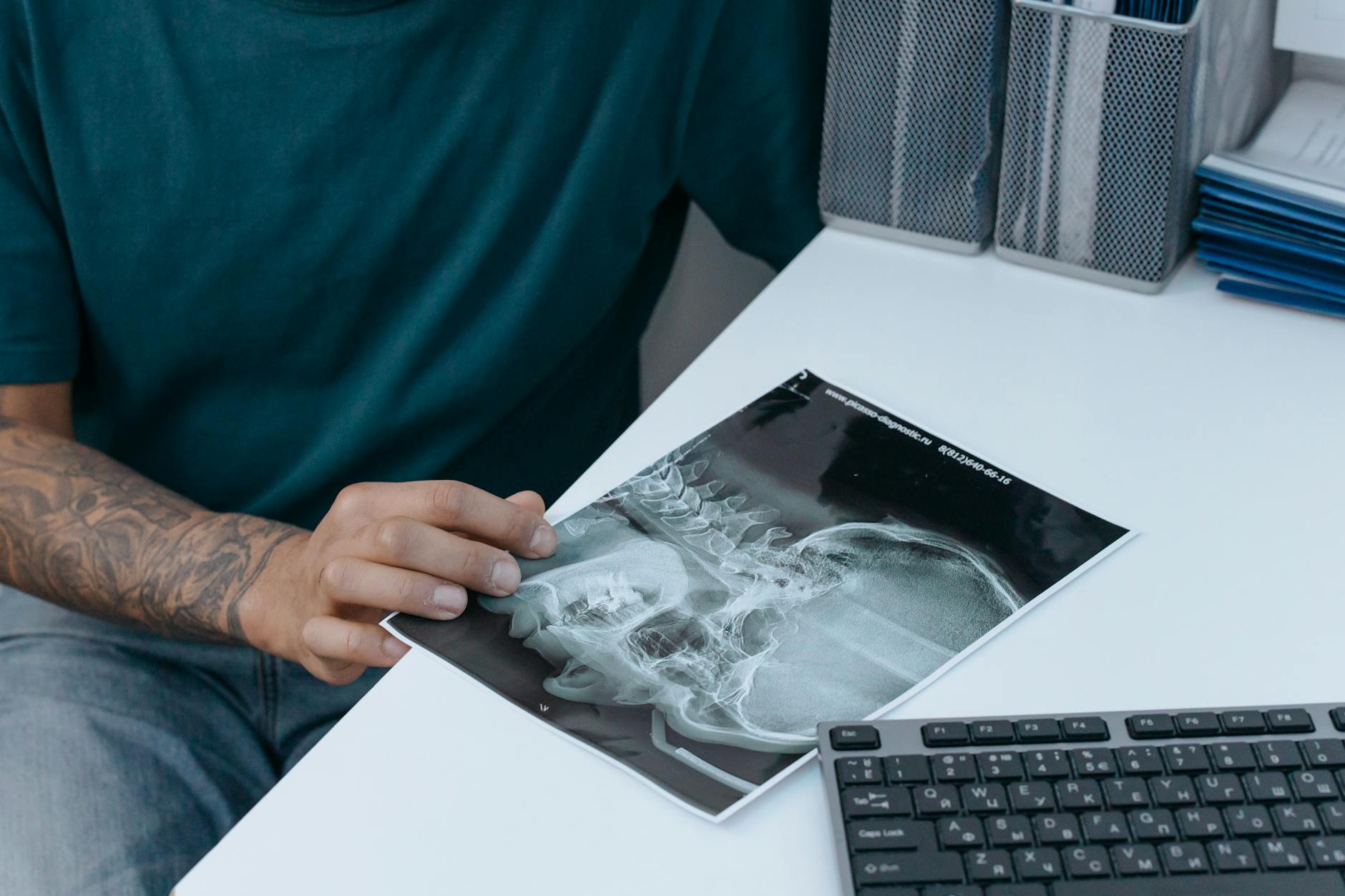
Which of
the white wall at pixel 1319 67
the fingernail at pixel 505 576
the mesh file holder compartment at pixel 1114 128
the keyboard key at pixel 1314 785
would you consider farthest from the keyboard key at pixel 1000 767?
the white wall at pixel 1319 67

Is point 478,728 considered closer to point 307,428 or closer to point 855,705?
point 855,705

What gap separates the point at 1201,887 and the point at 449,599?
0.36m

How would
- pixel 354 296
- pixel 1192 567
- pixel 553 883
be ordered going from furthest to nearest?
pixel 354 296
pixel 1192 567
pixel 553 883

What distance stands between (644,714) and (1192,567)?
0.29 meters

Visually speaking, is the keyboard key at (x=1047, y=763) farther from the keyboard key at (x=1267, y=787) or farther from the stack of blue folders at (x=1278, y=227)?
the stack of blue folders at (x=1278, y=227)

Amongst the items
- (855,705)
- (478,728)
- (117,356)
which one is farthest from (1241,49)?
(117,356)

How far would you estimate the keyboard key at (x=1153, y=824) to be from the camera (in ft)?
1.52

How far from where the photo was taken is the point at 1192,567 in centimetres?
61

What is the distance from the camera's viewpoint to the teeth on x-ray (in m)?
0.54

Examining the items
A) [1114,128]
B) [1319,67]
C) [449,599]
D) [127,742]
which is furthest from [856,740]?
[1319,67]

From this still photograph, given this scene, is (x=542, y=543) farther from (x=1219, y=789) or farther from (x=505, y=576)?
(x=1219, y=789)

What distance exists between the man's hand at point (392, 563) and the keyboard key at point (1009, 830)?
0.26m

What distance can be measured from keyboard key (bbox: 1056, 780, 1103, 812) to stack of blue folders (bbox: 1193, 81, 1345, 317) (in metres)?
0.45

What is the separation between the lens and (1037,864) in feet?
1.49
